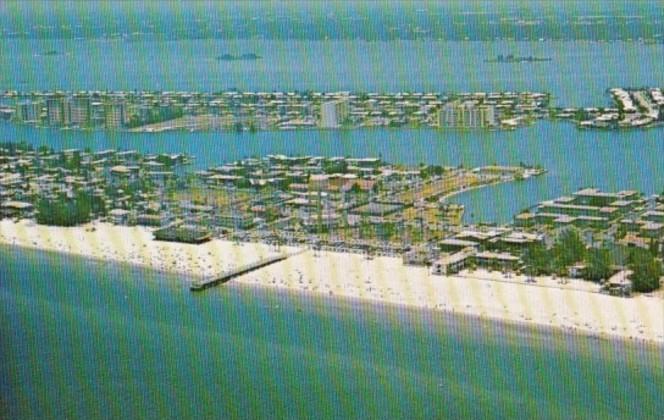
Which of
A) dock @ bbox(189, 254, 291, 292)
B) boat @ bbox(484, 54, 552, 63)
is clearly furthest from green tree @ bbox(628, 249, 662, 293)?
boat @ bbox(484, 54, 552, 63)

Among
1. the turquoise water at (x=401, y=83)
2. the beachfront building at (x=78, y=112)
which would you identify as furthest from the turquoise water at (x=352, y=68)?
the beachfront building at (x=78, y=112)

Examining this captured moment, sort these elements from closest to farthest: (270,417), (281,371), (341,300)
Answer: (270,417) < (281,371) < (341,300)

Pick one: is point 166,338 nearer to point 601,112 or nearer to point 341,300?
point 341,300

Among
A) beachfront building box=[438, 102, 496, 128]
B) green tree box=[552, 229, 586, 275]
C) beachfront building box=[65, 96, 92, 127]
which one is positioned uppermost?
beachfront building box=[65, 96, 92, 127]

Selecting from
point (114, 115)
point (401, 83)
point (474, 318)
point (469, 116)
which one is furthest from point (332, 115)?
point (474, 318)

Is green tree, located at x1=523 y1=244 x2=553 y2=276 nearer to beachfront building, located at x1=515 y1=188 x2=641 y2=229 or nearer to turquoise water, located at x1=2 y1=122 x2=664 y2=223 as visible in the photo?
beachfront building, located at x1=515 y1=188 x2=641 y2=229

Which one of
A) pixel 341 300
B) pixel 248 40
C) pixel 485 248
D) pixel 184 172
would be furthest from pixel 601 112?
pixel 248 40

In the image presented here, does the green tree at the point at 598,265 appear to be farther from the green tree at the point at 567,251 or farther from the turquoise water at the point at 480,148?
the turquoise water at the point at 480,148
